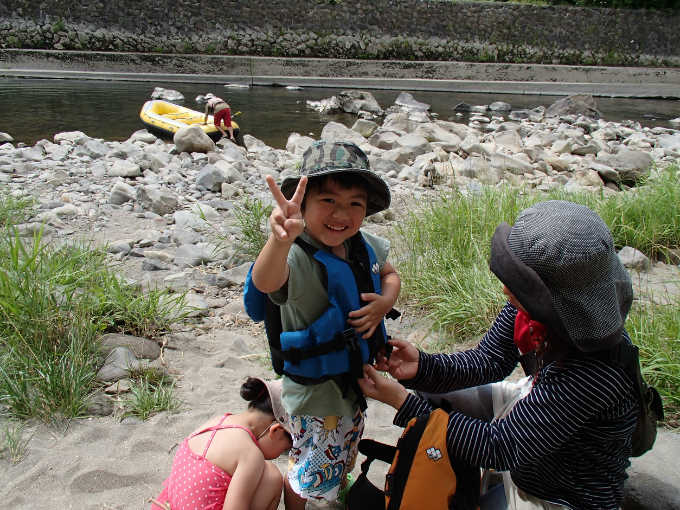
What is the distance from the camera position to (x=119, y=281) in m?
3.22

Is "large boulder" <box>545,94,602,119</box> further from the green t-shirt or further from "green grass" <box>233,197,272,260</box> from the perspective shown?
the green t-shirt

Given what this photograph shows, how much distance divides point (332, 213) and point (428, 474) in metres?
0.76

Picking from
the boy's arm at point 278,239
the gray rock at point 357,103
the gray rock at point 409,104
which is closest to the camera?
the boy's arm at point 278,239

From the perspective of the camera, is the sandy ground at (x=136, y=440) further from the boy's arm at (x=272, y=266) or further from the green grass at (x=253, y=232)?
the green grass at (x=253, y=232)

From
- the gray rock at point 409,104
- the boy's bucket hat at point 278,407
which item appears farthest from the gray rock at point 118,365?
the gray rock at point 409,104

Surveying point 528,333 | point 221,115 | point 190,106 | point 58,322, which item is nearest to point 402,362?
point 528,333

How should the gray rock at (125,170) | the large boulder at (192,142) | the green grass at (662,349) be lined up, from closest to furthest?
the green grass at (662,349) → the gray rock at (125,170) → the large boulder at (192,142)

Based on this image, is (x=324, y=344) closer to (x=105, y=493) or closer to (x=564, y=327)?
(x=564, y=327)

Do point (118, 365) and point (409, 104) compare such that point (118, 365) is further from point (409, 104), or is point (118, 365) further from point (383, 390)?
point (409, 104)

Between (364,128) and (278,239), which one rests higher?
(278,239)

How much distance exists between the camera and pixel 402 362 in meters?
1.87

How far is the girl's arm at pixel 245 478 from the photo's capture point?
1.68m

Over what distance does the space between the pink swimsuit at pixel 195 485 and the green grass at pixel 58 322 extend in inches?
31.0

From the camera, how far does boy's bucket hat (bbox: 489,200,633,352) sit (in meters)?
1.30
